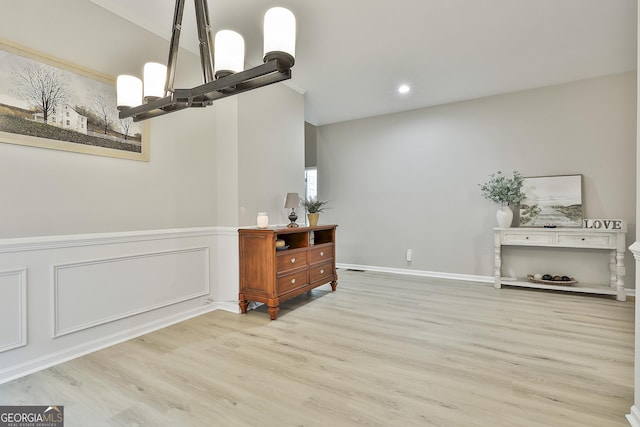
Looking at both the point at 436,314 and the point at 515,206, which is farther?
the point at 515,206

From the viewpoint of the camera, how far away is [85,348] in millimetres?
2225

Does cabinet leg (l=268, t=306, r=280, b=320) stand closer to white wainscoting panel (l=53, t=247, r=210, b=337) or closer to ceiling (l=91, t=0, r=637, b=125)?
white wainscoting panel (l=53, t=247, r=210, b=337)

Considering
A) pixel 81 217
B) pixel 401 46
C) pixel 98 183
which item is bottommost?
pixel 81 217

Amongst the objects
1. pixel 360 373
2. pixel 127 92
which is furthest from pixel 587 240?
pixel 127 92

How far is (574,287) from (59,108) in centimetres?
538

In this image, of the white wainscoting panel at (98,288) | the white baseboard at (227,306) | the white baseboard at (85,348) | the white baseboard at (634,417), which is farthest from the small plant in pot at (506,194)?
the white baseboard at (85,348)

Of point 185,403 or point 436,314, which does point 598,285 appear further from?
point 185,403

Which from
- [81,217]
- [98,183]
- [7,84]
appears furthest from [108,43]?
[81,217]

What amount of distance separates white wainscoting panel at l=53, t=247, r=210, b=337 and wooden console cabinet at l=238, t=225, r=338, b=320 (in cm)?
45

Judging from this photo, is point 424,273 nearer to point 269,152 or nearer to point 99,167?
point 269,152

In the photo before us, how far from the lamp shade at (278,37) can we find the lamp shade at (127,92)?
1.18m

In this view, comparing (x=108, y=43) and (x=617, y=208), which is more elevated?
(x=108, y=43)

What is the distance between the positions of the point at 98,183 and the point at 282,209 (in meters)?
1.99

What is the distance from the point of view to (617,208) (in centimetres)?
372
